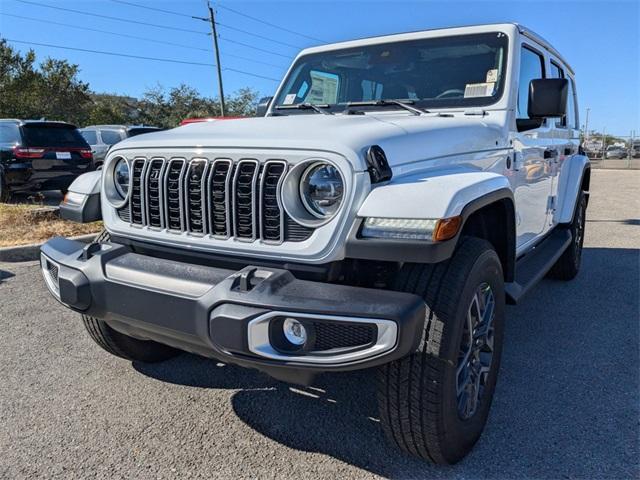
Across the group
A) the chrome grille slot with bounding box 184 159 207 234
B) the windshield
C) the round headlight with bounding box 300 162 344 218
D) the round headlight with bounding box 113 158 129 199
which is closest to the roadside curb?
the round headlight with bounding box 113 158 129 199

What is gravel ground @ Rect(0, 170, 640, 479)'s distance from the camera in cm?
231

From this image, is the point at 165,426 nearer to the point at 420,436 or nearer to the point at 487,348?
the point at 420,436

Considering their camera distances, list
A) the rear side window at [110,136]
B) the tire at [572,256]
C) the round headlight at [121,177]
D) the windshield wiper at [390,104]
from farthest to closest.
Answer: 1. the rear side window at [110,136]
2. the tire at [572,256]
3. the windshield wiper at [390,104]
4. the round headlight at [121,177]

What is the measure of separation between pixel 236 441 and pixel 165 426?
402 millimetres

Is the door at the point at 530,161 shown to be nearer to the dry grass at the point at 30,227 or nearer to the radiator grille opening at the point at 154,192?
the radiator grille opening at the point at 154,192

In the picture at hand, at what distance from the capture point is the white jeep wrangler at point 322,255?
6.13 ft

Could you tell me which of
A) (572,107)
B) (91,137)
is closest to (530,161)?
(572,107)

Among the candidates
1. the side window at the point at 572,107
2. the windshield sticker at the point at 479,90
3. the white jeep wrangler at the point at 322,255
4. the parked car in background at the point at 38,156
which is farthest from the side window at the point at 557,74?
the parked car in background at the point at 38,156

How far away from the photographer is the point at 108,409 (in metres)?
2.79

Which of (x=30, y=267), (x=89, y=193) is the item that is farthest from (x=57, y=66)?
(x=89, y=193)

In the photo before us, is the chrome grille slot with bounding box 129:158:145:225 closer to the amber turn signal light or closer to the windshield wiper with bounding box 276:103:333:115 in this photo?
the windshield wiper with bounding box 276:103:333:115

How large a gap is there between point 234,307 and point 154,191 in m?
0.88

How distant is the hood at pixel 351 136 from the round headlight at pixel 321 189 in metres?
0.09

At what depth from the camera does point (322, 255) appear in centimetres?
200
